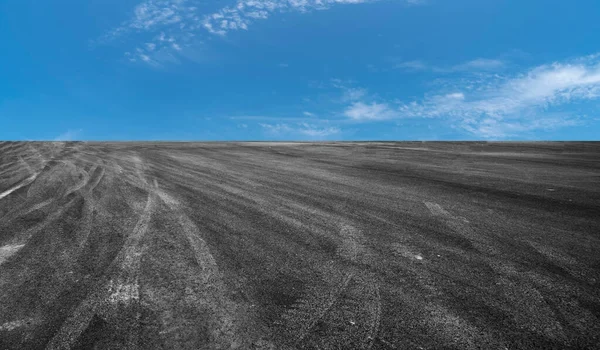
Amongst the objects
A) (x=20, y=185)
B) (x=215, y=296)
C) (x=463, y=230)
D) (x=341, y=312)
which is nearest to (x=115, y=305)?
(x=215, y=296)

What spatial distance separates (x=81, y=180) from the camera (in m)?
8.20

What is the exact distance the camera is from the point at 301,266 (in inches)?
141

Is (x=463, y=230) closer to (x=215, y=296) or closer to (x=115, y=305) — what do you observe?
(x=215, y=296)

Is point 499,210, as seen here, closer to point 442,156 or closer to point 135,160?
point 442,156

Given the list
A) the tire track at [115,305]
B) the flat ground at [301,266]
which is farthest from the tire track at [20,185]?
the tire track at [115,305]

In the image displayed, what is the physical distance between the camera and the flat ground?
2.55 m

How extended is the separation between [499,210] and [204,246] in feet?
14.7

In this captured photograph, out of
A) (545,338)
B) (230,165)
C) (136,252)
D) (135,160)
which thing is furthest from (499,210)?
(135,160)

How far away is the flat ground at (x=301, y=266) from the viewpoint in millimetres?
2555

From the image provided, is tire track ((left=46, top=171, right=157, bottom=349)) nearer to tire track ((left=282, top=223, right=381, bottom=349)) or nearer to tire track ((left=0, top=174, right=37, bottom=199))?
tire track ((left=282, top=223, right=381, bottom=349))

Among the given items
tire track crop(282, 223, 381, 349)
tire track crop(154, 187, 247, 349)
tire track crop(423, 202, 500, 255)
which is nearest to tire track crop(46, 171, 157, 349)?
tire track crop(154, 187, 247, 349)

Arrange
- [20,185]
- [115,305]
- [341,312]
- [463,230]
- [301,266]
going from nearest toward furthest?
[341,312], [115,305], [301,266], [463,230], [20,185]

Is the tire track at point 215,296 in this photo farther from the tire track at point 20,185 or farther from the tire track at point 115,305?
the tire track at point 20,185

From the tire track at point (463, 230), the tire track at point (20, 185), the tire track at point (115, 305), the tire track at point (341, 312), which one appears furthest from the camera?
the tire track at point (20, 185)
